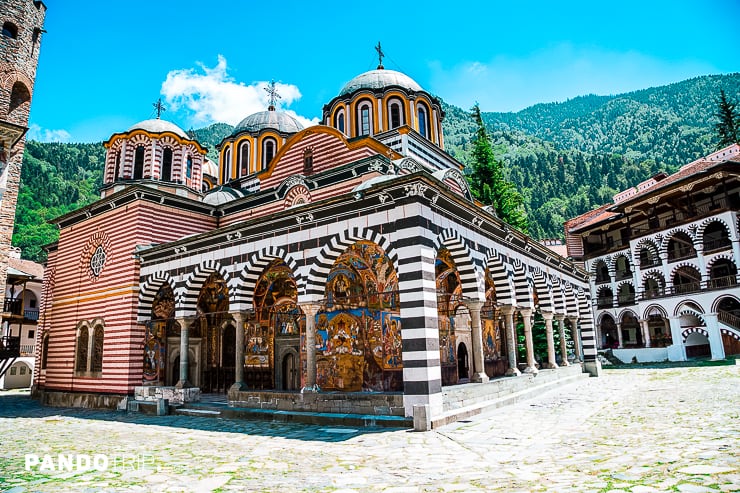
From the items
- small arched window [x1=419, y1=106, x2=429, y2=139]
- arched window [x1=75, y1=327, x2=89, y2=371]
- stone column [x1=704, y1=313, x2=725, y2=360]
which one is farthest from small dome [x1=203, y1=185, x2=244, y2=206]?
stone column [x1=704, y1=313, x2=725, y2=360]

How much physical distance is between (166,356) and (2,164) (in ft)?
24.1

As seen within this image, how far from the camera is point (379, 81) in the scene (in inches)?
734

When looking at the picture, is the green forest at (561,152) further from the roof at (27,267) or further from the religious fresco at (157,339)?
the religious fresco at (157,339)

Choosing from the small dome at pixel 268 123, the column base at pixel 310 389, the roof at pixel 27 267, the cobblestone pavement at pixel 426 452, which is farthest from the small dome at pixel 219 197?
the roof at pixel 27 267

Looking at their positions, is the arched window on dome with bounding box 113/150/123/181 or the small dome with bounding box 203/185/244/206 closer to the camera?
the small dome with bounding box 203/185/244/206

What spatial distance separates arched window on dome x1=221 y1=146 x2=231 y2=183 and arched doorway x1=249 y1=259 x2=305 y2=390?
8.93m

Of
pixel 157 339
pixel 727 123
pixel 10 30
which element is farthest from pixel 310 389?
pixel 727 123

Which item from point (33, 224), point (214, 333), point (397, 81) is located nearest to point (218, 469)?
point (214, 333)

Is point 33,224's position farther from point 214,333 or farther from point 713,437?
point 713,437

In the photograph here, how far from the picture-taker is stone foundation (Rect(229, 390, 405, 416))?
8969 millimetres

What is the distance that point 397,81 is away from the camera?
739 inches

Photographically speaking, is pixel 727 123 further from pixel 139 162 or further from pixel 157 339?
pixel 157 339

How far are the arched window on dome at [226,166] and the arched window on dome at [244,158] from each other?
820 millimetres

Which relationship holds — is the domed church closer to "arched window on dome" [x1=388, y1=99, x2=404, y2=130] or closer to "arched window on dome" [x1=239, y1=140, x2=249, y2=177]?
"arched window on dome" [x1=388, y1=99, x2=404, y2=130]
